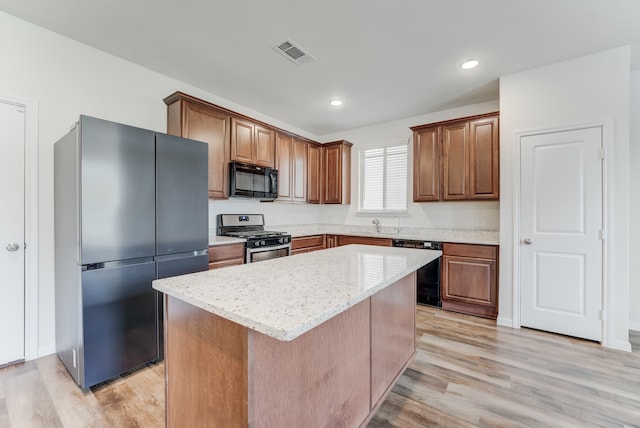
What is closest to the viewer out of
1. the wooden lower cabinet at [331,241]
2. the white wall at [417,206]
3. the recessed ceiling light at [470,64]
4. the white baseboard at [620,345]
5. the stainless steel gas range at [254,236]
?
the white baseboard at [620,345]

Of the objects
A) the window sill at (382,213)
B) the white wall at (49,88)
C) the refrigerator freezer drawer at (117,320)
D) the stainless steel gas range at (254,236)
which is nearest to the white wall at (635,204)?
the window sill at (382,213)

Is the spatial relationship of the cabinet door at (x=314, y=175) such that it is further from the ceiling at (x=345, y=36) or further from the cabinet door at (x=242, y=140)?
the ceiling at (x=345, y=36)

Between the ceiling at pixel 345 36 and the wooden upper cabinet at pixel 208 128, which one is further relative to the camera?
the wooden upper cabinet at pixel 208 128

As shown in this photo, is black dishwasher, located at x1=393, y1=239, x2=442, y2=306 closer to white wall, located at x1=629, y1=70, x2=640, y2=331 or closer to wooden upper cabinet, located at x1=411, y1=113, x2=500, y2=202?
wooden upper cabinet, located at x1=411, y1=113, x2=500, y2=202

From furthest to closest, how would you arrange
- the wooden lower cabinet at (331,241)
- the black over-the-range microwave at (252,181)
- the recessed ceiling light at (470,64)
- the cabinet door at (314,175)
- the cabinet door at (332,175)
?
1. the cabinet door at (332,175)
2. the cabinet door at (314,175)
3. the wooden lower cabinet at (331,241)
4. the black over-the-range microwave at (252,181)
5. the recessed ceiling light at (470,64)

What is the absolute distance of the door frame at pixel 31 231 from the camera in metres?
2.31

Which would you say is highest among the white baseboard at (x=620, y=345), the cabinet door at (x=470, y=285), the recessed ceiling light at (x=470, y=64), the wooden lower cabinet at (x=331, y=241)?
the recessed ceiling light at (x=470, y=64)

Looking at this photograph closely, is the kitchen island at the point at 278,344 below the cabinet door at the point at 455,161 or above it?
below

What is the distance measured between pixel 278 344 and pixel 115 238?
1.71 metres

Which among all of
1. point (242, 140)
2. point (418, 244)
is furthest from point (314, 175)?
point (418, 244)

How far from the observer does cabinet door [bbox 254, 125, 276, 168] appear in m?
3.82

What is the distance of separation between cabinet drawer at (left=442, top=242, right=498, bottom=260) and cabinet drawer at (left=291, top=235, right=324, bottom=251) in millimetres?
1921

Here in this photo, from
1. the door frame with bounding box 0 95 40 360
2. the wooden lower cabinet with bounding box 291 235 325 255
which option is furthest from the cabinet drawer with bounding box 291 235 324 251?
the door frame with bounding box 0 95 40 360

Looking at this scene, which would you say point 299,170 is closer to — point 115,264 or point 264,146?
point 264,146
